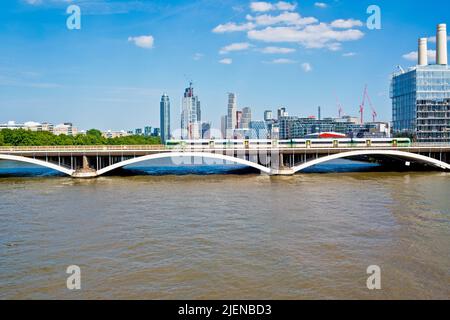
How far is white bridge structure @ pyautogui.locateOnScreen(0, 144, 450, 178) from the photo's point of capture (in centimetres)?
5369

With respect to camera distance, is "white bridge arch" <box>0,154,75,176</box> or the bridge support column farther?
the bridge support column

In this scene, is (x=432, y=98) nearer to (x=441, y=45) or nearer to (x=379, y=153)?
(x=441, y=45)

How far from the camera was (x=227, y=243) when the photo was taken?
22016 mm

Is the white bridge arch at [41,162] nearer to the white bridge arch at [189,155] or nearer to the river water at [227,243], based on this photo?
the white bridge arch at [189,155]

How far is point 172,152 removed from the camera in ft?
178

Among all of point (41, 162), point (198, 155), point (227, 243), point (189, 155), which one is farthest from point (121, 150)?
point (227, 243)

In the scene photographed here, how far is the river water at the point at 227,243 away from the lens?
15932mm

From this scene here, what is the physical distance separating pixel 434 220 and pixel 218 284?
1838cm

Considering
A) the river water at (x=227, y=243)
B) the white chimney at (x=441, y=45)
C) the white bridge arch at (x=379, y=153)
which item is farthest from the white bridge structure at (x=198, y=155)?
the white chimney at (x=441, y=45)

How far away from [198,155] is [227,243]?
32.2 metres

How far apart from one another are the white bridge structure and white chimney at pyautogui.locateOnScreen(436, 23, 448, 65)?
203 feet

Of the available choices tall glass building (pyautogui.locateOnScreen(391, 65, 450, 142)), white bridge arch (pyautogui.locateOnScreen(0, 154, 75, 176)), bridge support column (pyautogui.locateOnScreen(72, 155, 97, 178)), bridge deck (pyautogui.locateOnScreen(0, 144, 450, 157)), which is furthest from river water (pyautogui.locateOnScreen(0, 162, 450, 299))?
tall glass building (pyautogui.locateOnScreen(391, 65, 450, 142))

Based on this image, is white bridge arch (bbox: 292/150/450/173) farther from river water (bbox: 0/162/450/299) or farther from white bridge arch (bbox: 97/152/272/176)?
river water (bbox: 0/162/450/299)
